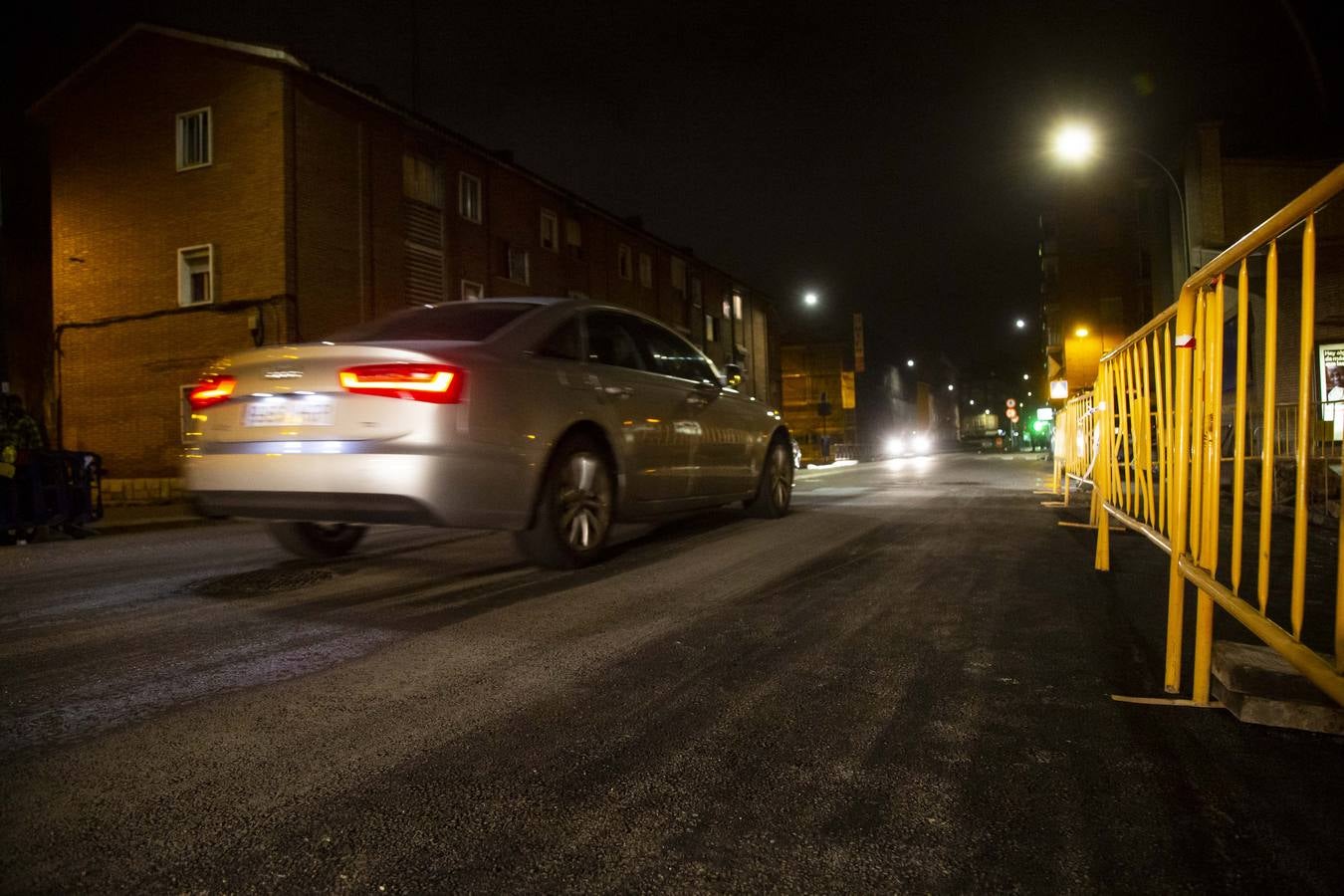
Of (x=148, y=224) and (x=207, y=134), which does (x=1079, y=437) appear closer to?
(x=207, y=134)

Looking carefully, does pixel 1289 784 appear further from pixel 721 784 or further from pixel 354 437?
pixel 354 437

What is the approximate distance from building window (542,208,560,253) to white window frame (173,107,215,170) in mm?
10071

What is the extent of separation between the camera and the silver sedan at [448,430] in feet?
12.8

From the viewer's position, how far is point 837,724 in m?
2.30

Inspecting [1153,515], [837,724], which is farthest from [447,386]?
[1153,515]

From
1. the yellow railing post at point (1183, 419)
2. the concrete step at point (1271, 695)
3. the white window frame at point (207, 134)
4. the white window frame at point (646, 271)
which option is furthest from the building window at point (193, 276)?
the concrete step at point (1271, 695)

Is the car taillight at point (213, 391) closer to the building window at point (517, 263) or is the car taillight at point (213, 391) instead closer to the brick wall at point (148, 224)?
the brick wall at point (148, 224)

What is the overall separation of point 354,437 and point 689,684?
2.29 meters

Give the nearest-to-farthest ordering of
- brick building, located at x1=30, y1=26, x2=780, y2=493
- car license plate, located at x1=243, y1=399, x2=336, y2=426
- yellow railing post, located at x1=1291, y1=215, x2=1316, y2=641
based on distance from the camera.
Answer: yellow railing post, located at x1=1291, y1=215, x2=1316, y2=641 < car license plate, located at x1=243, y1=399, x2=336, y2=426 < brick building, located at x1=30, y1=26, x2=780, y2=493

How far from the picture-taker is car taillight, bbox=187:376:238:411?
14.1 ft

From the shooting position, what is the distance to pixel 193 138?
17.3 metres

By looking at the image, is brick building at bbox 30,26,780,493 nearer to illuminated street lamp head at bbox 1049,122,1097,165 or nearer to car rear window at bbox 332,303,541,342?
illuminated street lamp head at bbox 1049,122,1097,165

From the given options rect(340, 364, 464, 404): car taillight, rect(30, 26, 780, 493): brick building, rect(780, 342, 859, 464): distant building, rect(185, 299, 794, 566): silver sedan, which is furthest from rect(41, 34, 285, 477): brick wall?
rect(780, 342, 859, 464): distant building

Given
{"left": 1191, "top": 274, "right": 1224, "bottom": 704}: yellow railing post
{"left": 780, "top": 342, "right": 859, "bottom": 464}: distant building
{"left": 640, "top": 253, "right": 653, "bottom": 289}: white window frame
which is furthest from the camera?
{"left": 780, "top": 342, "right": 859, "bottom": 464}: distant building
